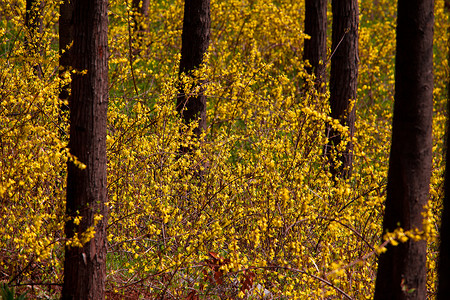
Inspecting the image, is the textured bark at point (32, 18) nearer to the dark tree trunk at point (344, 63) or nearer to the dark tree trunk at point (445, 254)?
the dark tree trunk at point (344, 63)

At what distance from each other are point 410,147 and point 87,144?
2.19 meters

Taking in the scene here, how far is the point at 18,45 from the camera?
652 centimetres

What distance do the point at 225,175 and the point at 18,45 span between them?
2966 mm

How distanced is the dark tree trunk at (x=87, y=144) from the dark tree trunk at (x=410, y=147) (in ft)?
6.64

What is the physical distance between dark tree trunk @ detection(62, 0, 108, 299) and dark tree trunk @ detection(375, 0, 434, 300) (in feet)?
6.64

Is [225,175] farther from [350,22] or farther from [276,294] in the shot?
[350,22]

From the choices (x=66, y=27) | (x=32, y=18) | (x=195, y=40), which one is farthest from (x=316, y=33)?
(x=32, y=18)

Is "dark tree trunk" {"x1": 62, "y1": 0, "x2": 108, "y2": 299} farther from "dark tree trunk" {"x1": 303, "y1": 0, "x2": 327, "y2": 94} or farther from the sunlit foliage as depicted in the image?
"dark tree trunk" {"x1": 303, "y1": 0, "x2": 327, "y2": 94}

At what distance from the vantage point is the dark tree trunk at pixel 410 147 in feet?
10.5

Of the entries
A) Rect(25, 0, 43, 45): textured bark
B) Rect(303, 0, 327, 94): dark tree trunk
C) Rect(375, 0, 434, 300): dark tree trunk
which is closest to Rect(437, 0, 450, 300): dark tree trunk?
Rect(375, 0, 434, 300): dark tree trunk

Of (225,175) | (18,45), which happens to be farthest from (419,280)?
(18,45)

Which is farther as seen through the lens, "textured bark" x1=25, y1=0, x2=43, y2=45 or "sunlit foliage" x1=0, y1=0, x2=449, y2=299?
"textured bark" x1=25, y1=0, x2=43, y2=45

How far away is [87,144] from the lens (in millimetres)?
3904

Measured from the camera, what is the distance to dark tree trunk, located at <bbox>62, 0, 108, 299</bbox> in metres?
3.87
